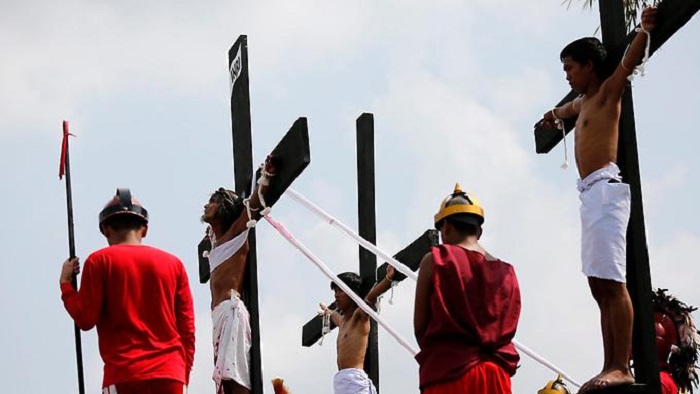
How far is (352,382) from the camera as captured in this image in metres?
11.6

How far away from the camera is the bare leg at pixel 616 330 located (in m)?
6.86

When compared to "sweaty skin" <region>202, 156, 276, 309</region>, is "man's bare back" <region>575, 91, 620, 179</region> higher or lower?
lower

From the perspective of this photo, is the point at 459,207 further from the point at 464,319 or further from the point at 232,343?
the point at 232,343

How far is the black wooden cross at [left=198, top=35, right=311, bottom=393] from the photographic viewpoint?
30.9 feet

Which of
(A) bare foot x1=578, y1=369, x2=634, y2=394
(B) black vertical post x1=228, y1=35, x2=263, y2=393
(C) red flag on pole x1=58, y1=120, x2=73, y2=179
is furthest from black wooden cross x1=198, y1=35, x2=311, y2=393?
(A) bare foot x1=578, y1=369, x2=634, y2=394

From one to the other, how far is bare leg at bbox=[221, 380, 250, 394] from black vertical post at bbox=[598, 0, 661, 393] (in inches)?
132

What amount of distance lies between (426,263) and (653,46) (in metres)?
1.54

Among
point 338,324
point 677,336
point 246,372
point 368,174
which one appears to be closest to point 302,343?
point 338,324

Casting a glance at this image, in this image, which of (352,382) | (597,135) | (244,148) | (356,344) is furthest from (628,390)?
(356,344)

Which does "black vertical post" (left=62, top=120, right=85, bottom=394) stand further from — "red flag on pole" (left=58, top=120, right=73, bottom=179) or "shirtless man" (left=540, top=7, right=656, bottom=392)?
"shirtless man" (left=540, top=7, right=656, bottom=392)

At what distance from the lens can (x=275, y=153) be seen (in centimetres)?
978

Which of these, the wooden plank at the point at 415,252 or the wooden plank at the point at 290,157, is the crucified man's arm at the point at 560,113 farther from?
the wooden plank at the point at 415,252

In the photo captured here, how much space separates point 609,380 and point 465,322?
73 cm

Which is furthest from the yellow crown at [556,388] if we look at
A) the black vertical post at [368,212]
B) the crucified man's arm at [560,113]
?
the crucified man's arm at [560,113]
